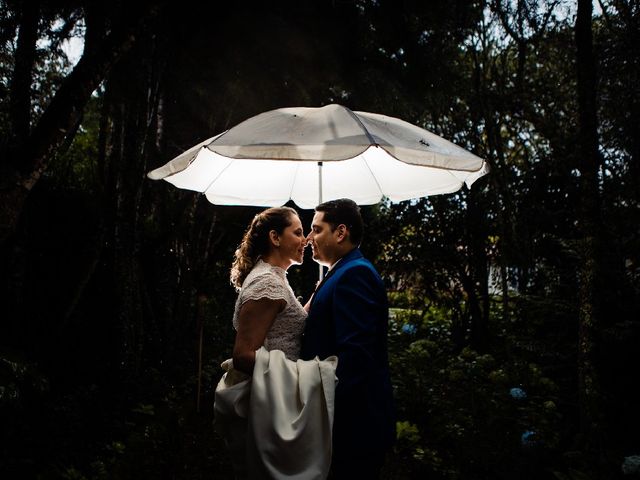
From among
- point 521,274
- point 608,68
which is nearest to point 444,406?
point 521,274

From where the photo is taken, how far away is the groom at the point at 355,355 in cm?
200

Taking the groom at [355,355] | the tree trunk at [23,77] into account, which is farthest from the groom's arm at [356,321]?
the tree trunk at [23,77]

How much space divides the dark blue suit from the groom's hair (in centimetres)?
23

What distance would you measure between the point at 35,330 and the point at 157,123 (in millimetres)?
3732

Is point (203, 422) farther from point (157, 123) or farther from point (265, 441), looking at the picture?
point (157, 123)

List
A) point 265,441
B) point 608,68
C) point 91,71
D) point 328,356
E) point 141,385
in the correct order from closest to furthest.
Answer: point 265,441
point 328,356
point 91,71
point 141,385
point 608,68

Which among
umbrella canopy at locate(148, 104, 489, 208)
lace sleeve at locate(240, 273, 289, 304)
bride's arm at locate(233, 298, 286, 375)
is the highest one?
umbrella canopy at locate(148, 104, 489, 208)

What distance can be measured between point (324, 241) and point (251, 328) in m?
0.63

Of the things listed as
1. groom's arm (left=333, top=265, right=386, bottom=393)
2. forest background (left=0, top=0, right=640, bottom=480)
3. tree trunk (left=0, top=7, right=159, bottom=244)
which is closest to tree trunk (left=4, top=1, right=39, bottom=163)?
forest background (left=0, top=0, right=640, bottom=480)

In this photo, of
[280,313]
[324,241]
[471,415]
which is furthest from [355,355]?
[471,415]

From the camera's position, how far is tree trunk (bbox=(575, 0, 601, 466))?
3.46m

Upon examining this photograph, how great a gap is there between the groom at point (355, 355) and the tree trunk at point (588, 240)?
221 centimetres

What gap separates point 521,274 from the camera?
24.8ft

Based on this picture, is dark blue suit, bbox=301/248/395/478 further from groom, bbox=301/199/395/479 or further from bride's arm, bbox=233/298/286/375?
bride's arm, bbox=233/298/286/375
